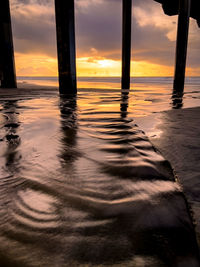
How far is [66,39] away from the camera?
13.2ft

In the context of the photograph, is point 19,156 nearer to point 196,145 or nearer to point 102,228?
point 102,228

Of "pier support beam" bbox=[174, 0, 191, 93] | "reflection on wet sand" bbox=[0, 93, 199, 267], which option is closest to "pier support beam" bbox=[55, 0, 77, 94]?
"reflection on wet sand" bbox=[0, 93, 199, 267]

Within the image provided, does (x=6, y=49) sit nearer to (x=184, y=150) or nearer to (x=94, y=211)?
(x=184, y=150)

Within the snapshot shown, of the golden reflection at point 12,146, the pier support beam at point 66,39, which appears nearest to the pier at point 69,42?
the pier support beam at point 66,39

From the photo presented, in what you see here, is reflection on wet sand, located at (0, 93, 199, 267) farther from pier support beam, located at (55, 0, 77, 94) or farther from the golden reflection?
pier support beam, located at (55, 0, 77, 94)

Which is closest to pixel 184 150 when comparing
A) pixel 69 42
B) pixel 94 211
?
pixel 94 211

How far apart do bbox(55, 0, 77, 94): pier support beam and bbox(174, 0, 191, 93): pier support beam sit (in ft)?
12.2

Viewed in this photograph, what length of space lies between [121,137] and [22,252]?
3.20 feet

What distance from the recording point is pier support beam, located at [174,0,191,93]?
5.88 m

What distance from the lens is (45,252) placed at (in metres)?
0.41

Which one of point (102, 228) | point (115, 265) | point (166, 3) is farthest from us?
point (166, 3)

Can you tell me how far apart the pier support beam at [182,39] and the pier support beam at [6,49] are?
5200mm

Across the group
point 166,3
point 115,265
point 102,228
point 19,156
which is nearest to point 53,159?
point 19,156

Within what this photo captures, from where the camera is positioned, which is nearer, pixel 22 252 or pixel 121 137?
pixel 22 252
